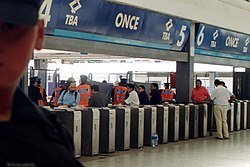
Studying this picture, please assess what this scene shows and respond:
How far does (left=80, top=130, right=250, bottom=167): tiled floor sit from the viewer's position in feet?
30.4

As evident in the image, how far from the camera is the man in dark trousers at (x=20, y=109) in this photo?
33.5 inches

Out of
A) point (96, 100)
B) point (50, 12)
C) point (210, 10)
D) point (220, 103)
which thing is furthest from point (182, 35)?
point (50, 12)

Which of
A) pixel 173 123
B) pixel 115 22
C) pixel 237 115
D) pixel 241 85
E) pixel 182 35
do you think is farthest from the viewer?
pixel 241 85

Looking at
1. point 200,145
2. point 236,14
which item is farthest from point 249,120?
point 200,145

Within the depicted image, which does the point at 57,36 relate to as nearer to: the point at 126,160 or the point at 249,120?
the point at 126,160

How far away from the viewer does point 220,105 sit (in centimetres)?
1391

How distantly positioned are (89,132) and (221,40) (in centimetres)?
751

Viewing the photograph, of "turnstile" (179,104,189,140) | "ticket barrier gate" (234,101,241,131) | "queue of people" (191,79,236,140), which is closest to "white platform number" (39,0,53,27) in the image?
"turnstile" (179,104,189,140)

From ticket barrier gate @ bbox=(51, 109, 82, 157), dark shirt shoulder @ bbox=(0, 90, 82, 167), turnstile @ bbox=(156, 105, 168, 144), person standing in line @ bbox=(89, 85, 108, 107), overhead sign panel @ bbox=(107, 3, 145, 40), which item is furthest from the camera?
turnstile @ bbox=(156, 105, 168, 144)

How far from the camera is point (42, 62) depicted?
91.7 ft

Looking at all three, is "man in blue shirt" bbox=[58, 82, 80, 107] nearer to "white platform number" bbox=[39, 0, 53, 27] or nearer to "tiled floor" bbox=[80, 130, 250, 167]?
"tiled floor" bbox=[80, 130, 250, 167]

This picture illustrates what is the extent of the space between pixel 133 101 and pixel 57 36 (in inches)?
179

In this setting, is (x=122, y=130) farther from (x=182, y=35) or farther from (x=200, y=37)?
(x=200, y=37)

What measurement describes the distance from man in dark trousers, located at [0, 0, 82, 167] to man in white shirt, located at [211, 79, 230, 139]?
13.1 metres
